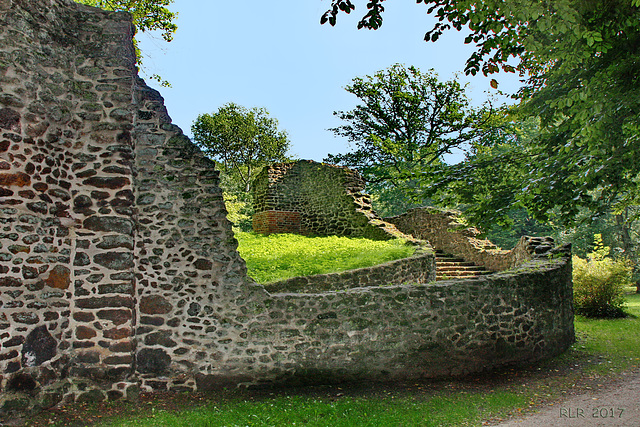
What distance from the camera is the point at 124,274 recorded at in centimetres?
626

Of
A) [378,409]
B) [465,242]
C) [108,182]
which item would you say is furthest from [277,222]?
[378,409]

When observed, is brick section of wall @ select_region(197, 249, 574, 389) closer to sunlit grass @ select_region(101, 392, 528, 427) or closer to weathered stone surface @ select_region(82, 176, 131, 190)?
sunlit grass @ select_region(101, 392, 528, 427)

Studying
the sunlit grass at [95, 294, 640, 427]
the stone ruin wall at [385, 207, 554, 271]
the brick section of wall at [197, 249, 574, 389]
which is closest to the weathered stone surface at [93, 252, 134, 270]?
the brick section of wall at [197, 249, 574, 389]

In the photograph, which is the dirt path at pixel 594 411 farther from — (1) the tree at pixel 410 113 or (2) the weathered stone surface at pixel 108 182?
(1) the tree at pixel 410 113

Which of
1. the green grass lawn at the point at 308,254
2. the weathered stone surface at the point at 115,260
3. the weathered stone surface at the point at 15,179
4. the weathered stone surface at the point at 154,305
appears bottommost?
the weathered stone surface at the point at 154,305

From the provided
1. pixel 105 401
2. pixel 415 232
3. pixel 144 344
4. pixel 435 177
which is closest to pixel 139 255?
pixel 144 344

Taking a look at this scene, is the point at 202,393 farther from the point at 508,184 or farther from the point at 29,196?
the point at 508,184

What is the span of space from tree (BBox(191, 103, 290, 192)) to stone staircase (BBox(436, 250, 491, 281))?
19091mm

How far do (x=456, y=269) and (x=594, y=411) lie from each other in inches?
394

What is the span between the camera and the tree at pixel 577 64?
16.4 feet

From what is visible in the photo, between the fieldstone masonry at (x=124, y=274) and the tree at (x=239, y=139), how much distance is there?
85.6 feet

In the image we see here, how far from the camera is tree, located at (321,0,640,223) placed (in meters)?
5.01

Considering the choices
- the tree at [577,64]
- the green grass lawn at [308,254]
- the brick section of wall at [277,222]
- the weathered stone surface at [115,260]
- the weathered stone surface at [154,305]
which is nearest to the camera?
the tree at [577,64]

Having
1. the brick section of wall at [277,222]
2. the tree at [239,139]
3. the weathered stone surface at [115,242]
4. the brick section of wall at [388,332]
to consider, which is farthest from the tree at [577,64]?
the tree at [239,139]
